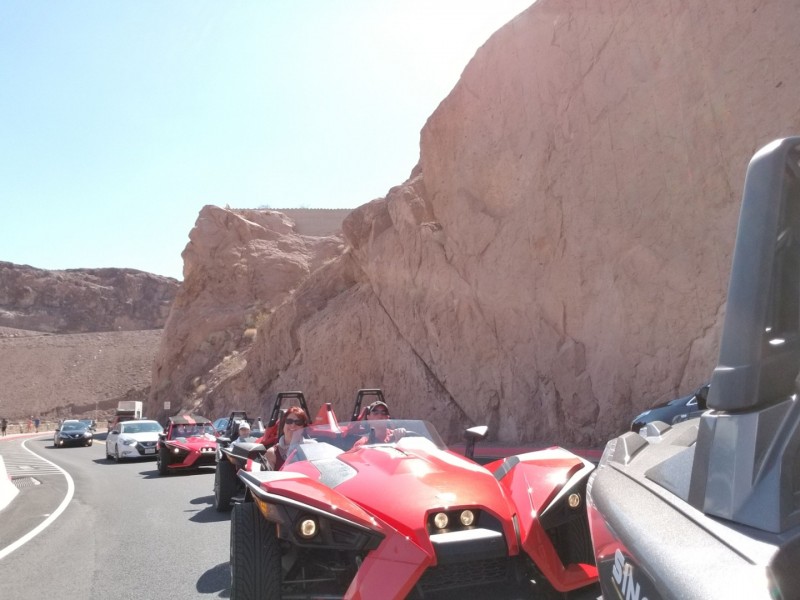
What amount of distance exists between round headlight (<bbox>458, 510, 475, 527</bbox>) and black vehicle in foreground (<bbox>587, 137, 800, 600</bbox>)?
2.62 meters

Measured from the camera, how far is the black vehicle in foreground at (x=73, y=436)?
36969mm

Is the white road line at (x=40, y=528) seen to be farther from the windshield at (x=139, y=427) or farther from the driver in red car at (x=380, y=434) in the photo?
the windshield at (x=139, y=427)

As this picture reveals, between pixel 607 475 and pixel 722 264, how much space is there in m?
13.4

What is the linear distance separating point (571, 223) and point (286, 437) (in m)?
12.7

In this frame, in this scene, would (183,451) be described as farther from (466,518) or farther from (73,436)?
(73,436)

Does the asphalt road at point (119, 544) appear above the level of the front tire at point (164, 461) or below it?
above

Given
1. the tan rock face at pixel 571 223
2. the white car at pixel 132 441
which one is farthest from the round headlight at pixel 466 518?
the white car at pixel 132 441

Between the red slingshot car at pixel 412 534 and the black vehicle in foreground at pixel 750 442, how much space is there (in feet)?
7.95

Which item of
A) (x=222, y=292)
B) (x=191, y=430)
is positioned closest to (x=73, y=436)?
(x=222, y=292)

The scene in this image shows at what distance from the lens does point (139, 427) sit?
2614 centimetres

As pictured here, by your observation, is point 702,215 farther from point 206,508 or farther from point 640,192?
point 206,508

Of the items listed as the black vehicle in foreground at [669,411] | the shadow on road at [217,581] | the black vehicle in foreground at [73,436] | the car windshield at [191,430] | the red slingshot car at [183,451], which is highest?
the black vehicle in foreground at [669,411]

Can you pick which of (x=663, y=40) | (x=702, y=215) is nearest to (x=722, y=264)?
(x=702, y=215)

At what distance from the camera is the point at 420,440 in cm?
622
